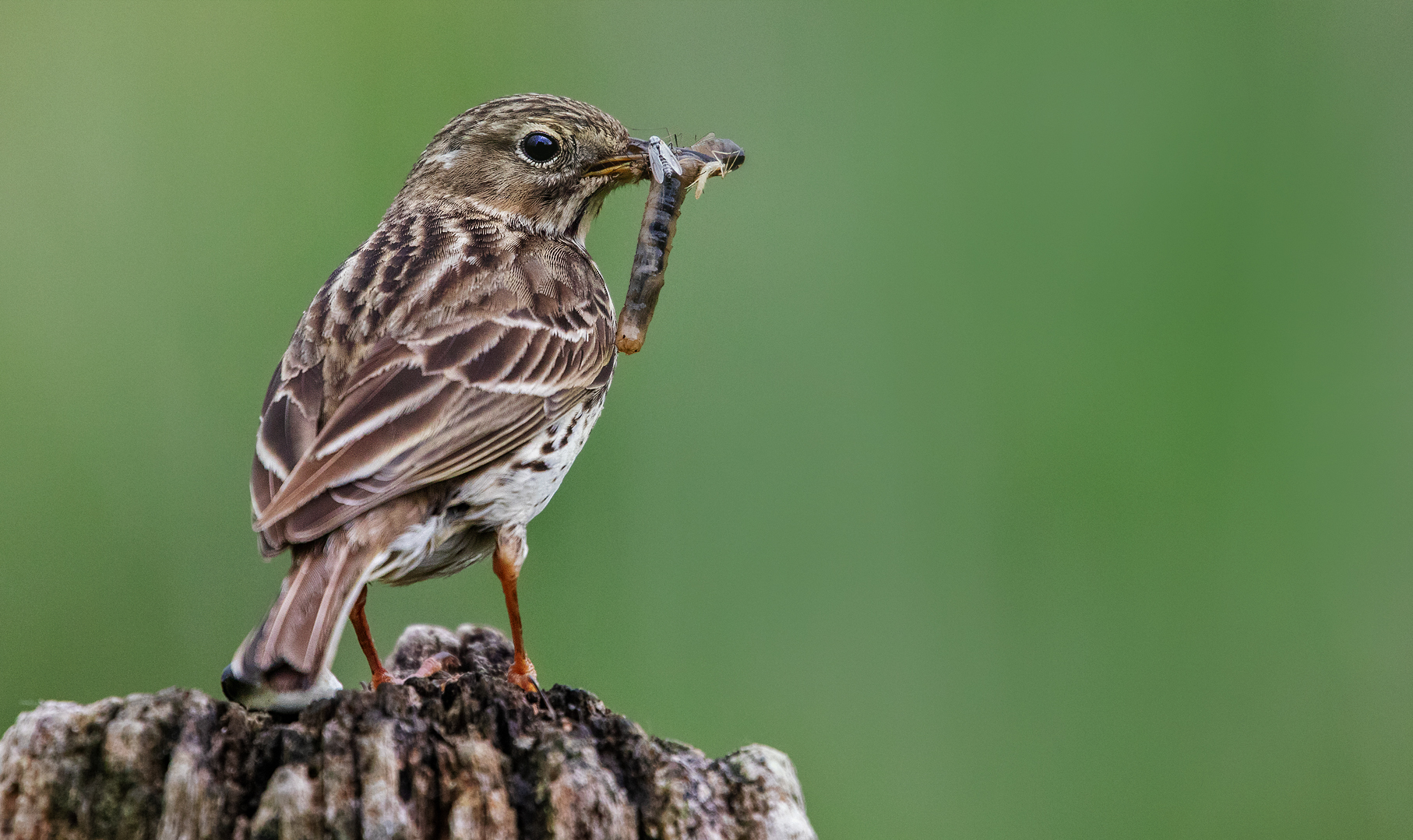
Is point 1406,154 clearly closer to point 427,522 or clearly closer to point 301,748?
point 427,522

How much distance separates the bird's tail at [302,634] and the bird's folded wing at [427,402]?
0.37 ft

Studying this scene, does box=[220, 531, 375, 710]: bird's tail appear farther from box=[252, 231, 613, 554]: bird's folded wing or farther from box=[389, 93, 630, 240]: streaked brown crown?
box=[389, 93, 630, 240]: streaked brown crown

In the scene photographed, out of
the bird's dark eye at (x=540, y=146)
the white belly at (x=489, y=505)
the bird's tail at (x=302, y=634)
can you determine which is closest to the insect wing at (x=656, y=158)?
the bird's dark eye at (x=540, y=146)

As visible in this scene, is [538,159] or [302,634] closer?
[302,634]

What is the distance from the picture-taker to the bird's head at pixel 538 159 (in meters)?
6.57

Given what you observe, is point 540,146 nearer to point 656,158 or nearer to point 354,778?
point 656,158

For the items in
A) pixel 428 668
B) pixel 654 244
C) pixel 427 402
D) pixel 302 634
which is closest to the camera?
pixel 302 634

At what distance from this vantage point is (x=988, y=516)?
7.90 meters

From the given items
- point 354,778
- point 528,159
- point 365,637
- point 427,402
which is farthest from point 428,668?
point 528,159

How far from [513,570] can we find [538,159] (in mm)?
2231

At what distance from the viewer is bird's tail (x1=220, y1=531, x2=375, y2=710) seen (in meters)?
3.75

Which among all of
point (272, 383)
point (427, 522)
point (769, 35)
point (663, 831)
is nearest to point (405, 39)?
point (769, 35)

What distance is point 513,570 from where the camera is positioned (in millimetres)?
5375

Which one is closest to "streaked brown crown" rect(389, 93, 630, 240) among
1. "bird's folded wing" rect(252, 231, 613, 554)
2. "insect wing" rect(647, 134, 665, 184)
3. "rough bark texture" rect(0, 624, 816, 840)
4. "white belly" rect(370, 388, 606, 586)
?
"insect wing" rect(647, 134, 665, 184)
